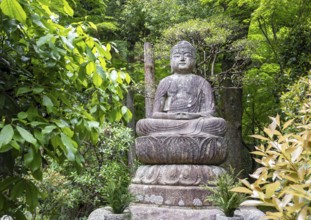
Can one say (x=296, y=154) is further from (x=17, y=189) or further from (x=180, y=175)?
(x=180, y=175)

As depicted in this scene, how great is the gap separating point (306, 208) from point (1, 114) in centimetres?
158

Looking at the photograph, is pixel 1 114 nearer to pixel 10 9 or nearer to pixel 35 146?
pixel 35 146

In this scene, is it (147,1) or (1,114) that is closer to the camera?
(1,114)

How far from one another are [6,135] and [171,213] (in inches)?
156

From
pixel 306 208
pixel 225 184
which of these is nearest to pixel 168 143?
pixel 225 184

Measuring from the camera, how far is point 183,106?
7223 millimetres

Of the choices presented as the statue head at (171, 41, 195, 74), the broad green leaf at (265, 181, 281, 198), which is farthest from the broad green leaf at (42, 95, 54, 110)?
the statue head at (171, 41, 195, 74)

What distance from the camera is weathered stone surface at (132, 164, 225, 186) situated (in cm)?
577

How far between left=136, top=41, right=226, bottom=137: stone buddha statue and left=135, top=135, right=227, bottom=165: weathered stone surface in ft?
0.88

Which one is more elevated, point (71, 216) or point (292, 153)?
point (292, 153)

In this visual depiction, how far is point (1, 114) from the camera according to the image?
82.2 inches

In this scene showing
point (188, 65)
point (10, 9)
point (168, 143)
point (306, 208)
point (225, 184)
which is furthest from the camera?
point (188, 65)

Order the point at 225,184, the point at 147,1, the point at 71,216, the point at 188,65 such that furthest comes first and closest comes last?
the point at 147,1 < the point at 71,216 < the point at 188,65 < the point at 225,184

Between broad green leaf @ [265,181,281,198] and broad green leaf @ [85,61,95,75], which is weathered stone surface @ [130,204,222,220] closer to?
broad green leaf @ [85,61,95,75]
